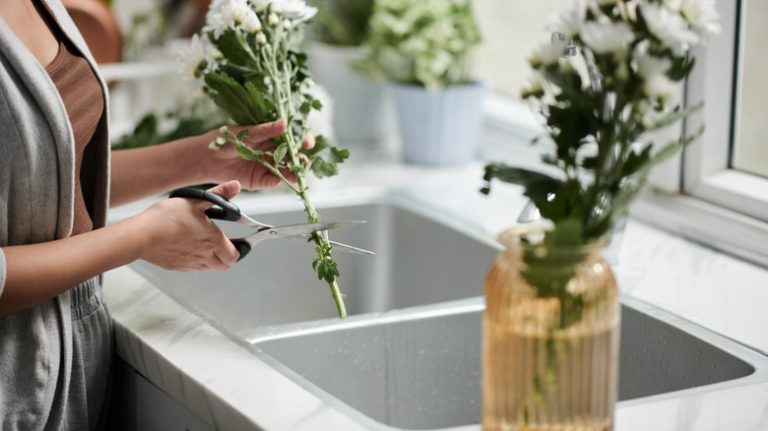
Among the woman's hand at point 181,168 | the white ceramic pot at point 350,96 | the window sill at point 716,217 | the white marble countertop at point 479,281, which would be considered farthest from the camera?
the white ceramic pot at point 350,96

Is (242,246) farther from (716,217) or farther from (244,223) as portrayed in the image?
(716,217)

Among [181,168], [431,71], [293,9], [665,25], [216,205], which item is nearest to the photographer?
[665,25]

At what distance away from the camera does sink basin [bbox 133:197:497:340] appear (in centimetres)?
170

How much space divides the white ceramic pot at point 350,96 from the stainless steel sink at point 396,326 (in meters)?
0.41

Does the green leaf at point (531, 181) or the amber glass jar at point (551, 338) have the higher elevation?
the green leaf at point (531, 181)

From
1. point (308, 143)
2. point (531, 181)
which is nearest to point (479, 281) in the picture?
point (308, 143)

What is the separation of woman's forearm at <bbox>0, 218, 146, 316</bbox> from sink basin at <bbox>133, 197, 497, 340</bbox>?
467mm

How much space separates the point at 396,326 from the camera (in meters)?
1.35

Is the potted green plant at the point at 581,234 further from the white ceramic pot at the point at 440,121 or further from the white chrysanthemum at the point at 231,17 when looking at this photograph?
the white ceramic pot at the point at 440,121

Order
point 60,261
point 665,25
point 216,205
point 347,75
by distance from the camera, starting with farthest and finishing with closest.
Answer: point 347,75 → point 216,205 → point 60,261 → point 665,25

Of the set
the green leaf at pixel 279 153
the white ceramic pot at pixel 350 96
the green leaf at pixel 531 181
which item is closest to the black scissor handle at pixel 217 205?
the green leaf at pixel 279 153

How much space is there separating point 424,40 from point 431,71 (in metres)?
0.06

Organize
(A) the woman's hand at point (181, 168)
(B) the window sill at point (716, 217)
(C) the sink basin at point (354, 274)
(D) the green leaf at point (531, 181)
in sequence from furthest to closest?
(C) the sink basin at point (354, 274), (B) the window sill at point (716, 217), (A) the woman's hand at point (181, 168), (D) the green leaf at point (531, 181)

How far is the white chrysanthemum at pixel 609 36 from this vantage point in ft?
2.66
